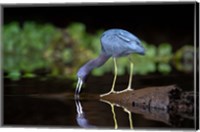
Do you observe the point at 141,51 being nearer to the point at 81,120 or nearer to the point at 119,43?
the point at 119,43

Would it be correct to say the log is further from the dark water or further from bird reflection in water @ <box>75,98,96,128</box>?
bird reflection in water @ <box>75,98,96,128</box>

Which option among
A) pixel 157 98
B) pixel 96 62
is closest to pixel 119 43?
pixel 96 62

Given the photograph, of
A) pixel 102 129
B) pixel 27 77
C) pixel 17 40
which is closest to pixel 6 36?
pixel 17 40

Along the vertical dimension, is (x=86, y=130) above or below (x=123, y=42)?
below

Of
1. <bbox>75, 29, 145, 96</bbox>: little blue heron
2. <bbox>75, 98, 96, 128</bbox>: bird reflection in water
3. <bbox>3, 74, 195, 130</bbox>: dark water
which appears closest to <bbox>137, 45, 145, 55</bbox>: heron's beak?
<bbox>75, 29, 145, 96</bbox>: little blue heron

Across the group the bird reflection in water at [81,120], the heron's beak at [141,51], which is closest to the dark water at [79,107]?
the bird reflection in water at [81,120]

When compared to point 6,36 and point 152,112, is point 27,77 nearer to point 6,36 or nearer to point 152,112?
point 6,36
